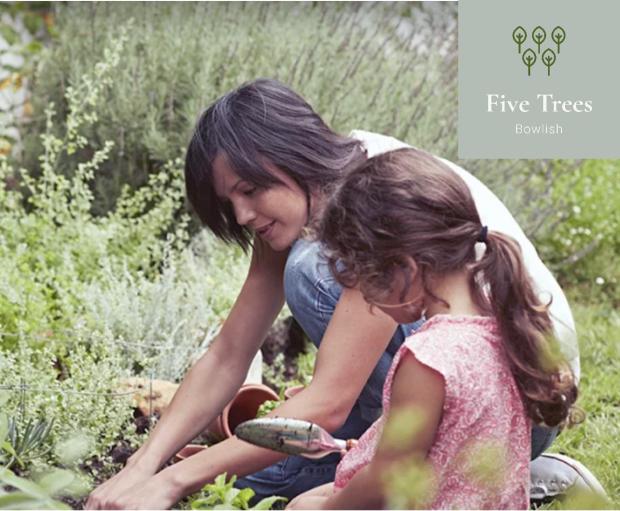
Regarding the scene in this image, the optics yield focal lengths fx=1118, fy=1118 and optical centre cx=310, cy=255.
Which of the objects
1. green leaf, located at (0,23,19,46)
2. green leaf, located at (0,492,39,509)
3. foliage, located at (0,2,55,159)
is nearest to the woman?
green leaf, located at (0,492,39,509)

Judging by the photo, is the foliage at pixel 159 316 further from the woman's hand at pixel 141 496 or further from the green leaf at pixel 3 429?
the green leaf at pixel 3 429

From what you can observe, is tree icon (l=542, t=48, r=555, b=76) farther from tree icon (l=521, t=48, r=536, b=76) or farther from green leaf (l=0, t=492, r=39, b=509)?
green leaf (l=0, t=492, r=39, b=509)

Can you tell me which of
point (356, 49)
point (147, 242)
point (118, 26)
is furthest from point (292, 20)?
point (147, 242)

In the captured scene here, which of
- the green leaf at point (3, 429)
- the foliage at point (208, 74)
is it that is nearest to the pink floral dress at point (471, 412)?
the green leaf at point (3, 429)

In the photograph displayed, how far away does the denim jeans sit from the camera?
2637mm

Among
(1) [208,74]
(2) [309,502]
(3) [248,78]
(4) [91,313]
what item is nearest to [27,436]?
(2) [309,502]

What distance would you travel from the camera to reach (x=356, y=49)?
17.7 ft

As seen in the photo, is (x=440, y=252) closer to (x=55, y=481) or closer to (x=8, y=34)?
(x=55, y=481)

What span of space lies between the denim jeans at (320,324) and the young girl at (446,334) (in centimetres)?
57

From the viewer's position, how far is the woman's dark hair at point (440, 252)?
1.94 m

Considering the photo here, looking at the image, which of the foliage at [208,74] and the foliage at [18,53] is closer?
the foliage at [208,74]

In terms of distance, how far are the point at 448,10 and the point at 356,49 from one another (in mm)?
1250

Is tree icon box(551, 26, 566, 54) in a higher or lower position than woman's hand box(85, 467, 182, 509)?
higher

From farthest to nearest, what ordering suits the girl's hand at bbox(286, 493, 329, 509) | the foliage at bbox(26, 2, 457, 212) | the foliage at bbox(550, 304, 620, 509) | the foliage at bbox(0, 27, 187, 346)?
the foliage at bbox(26, 2, 457, 212)
the foliage at bbox(0, 27, 187, 346)
the foliage at bbox(550, 304, 620, 509)
the girl's hand at bbox(286, 493, 329, 509)
